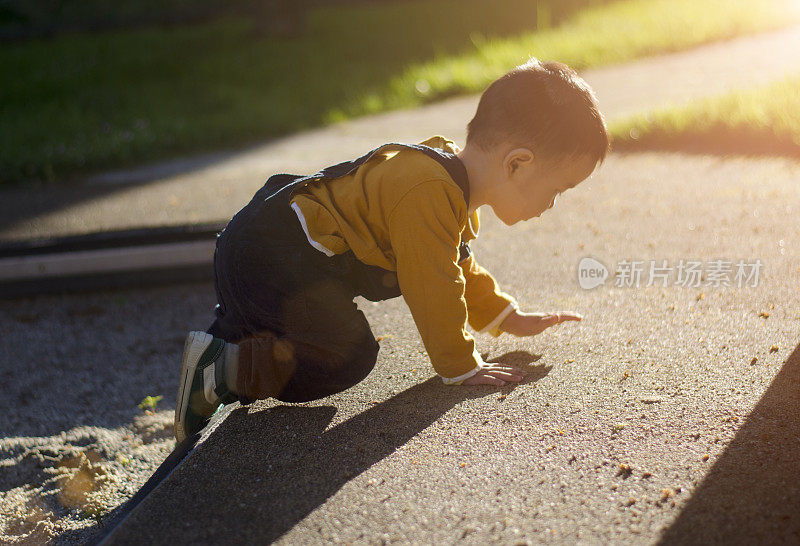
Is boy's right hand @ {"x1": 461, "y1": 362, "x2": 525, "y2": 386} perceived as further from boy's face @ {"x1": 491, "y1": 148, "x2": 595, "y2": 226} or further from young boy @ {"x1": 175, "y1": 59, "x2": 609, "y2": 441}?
boy's face @ {"x1": 491, "y1": 148, "x2": 595, "y2": 226}

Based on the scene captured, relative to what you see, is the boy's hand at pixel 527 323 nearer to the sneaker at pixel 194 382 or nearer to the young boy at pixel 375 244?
the young boy at pixel 375 244

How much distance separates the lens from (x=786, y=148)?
412 centimetres

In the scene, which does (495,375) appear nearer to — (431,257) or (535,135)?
(431,257)

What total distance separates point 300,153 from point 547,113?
3.72m

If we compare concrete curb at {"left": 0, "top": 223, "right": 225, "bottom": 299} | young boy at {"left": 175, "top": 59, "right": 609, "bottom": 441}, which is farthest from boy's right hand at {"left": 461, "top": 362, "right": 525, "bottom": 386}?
concrete curb at {"left": 0, "top": 223, "right": 225, "bottom": 299}

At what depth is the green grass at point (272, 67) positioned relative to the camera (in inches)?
250

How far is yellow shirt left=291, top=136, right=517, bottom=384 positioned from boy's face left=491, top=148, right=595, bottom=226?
0.40 ft

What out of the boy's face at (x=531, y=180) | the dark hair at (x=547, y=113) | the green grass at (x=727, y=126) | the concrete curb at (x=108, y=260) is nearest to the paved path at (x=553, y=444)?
the boy's face at (x=531, y=180)

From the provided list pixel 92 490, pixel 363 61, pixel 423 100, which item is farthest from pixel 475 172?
pixel 363 61

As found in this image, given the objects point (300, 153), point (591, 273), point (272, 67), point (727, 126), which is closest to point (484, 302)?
point (591, 273)

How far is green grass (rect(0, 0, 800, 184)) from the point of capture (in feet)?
20.8

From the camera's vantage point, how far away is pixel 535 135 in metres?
1.93

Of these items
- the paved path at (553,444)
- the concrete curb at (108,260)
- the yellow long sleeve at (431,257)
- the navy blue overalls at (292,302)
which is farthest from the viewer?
the concrete curb at (108,260)

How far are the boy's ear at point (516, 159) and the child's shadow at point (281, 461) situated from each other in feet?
1.70
